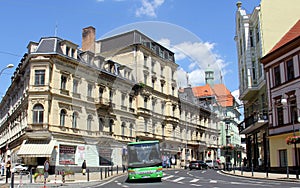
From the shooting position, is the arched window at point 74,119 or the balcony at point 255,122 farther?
the arched window at point 74,119

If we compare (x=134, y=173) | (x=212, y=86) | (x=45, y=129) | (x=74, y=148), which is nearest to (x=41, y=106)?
(x=45, y=129)

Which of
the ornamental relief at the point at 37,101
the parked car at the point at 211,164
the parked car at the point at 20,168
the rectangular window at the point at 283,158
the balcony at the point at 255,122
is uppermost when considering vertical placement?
the ornamental relief at the point at 37,101

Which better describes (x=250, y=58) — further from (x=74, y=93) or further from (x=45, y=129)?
(x=45, y=129)

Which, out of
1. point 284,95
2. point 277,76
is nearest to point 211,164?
point 277,76

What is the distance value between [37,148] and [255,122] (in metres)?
24.5

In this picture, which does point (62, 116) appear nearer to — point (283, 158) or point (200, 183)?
point (200, 183)

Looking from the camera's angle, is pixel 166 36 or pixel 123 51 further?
pixel 123 51

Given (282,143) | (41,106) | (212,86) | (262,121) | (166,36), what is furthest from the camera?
(41,106)

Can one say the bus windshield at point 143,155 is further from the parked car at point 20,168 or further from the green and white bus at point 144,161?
the parked car at point 20,168

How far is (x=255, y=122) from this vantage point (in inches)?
1553

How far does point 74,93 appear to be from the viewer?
131 ft

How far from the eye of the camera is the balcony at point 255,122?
3801 cm

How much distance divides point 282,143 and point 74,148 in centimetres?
2313

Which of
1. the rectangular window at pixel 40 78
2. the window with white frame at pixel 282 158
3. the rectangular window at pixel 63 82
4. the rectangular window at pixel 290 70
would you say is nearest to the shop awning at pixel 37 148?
the rectangular window at pixel 63 82
